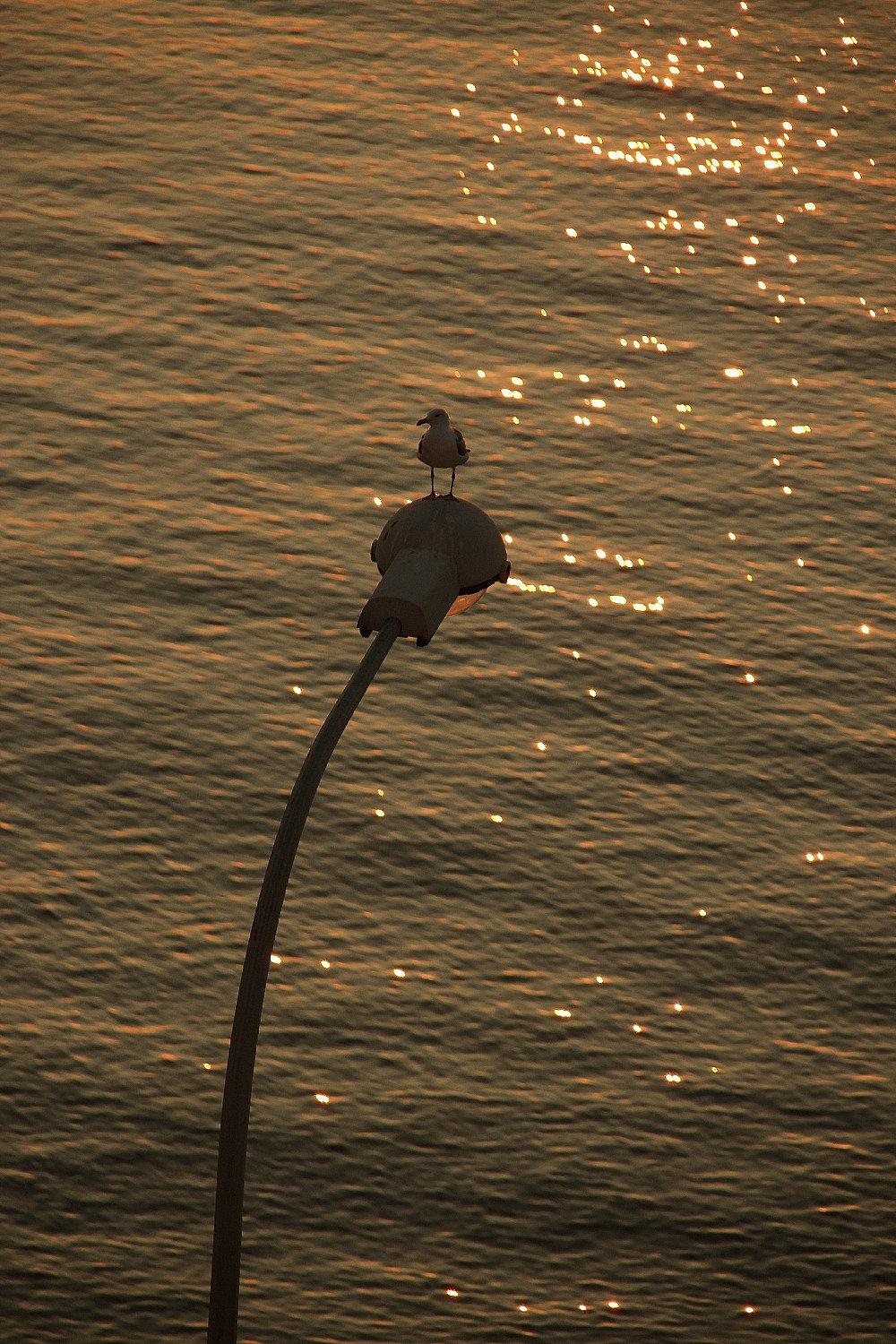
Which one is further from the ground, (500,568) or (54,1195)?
(500,568)

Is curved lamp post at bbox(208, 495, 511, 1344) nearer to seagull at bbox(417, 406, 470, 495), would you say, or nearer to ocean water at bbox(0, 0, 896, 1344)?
seagull at bbox(417, 406, 470, 495)

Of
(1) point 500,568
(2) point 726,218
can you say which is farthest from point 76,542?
(1) point 500,568

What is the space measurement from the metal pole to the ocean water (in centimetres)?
482

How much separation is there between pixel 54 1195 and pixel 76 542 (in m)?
6.32

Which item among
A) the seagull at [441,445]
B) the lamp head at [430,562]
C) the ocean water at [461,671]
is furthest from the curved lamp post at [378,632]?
the ocean water at [461,671]

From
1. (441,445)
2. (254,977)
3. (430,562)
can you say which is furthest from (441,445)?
(254,977)

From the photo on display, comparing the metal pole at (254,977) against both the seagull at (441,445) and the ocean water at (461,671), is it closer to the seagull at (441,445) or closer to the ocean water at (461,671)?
the seagull at (441,445)

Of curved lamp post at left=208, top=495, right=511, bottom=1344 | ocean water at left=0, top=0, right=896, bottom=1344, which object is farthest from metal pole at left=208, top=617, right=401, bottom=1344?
ocean water at left=0, top=0, right=896, bottom=1344

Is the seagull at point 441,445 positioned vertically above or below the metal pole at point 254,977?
above

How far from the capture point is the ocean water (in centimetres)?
1146

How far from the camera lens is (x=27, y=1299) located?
10898 mm

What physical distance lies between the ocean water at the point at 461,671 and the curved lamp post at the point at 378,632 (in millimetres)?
5235

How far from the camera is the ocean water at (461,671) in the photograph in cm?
1146

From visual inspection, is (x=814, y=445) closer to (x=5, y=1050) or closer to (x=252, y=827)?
(x=252, y=827)
